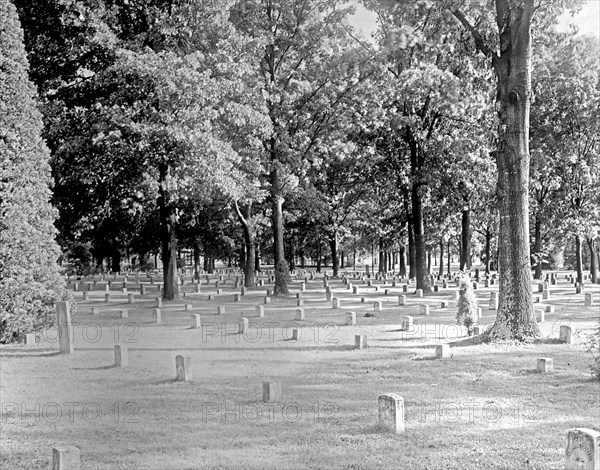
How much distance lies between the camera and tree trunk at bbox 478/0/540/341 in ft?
41.0

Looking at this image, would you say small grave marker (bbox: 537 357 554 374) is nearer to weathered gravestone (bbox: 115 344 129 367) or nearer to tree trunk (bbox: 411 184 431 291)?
weathered gravestone (bbox: 115 344 129 367)

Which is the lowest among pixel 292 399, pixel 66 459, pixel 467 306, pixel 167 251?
pixel 292 399

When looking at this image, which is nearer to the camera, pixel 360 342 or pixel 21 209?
pixel 360 342

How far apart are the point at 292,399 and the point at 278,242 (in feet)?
60.5

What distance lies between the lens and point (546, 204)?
109 ft

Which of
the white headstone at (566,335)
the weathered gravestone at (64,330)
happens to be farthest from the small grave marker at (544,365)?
the weathered gravestone at (64,330)

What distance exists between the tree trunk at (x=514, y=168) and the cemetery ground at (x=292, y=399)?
1021mm

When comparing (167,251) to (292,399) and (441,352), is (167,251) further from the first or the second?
(292,399)

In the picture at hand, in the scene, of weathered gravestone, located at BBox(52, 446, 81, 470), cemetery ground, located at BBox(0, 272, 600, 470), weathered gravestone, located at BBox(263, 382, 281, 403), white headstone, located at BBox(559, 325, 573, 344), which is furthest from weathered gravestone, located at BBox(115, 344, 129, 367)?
white headstone, located at BBox(559, 325, 573, 344)

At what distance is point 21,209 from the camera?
13344mm

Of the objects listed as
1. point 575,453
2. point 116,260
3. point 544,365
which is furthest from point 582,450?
point 116,260

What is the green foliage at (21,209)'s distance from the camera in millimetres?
12922

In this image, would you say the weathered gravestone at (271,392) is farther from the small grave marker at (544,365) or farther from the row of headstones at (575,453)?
the small grave marker at (544,365)

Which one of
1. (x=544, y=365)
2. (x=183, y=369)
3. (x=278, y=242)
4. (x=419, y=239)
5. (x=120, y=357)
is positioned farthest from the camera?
(x=419, y=239)
